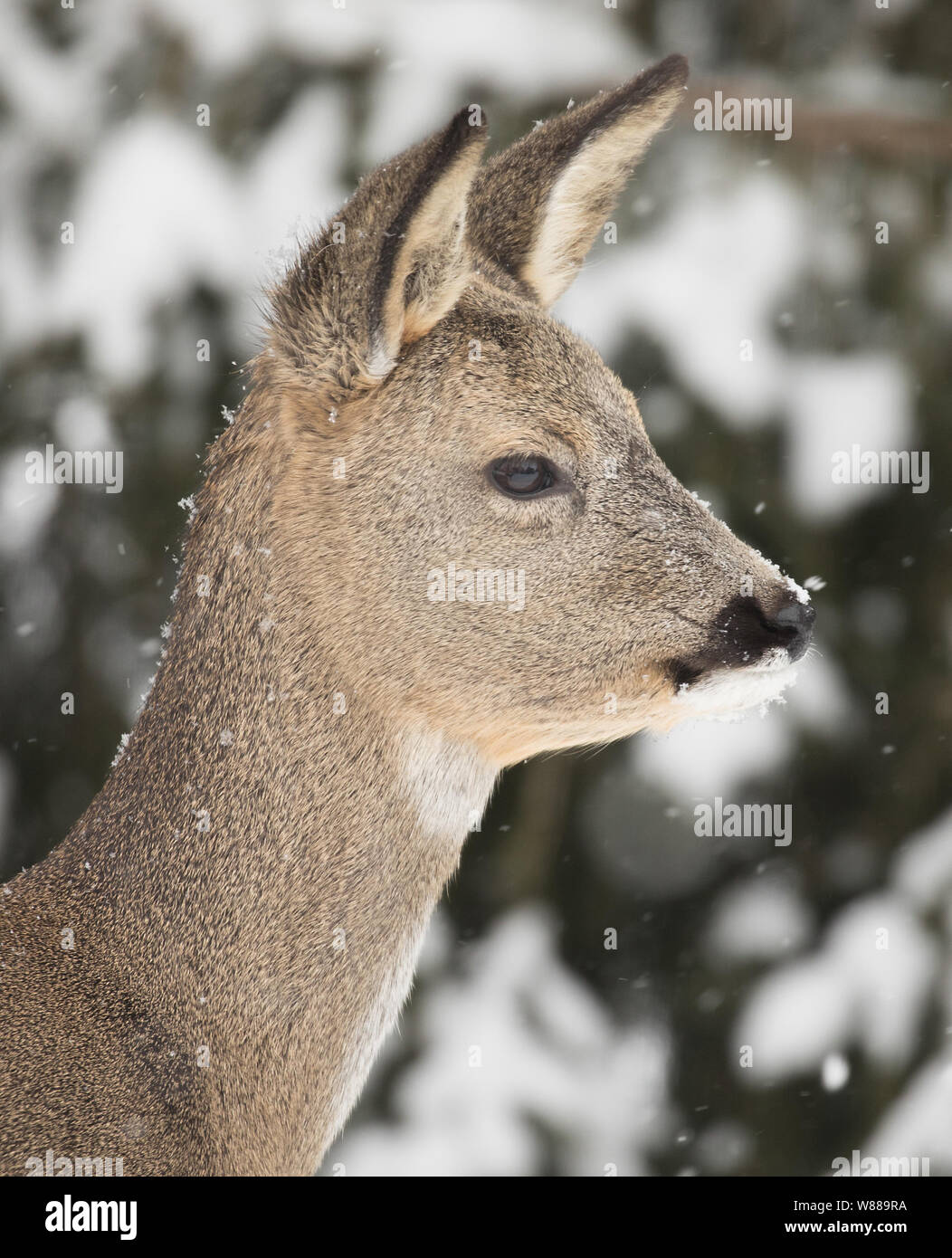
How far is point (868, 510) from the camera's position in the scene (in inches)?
247

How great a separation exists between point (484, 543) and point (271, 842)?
78 centimetres

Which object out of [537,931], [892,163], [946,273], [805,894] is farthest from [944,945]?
[892,163]

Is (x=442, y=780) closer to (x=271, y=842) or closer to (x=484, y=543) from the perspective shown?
(x=271, y=842)

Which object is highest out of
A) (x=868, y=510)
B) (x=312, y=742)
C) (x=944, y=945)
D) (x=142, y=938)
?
(x=868, y=510)

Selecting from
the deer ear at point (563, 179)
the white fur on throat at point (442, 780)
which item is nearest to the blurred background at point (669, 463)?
the deer ear at point (563, 179)

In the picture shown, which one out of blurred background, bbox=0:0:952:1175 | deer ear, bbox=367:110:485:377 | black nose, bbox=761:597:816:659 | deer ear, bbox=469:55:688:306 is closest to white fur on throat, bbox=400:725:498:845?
black nose, bbox=761:597:816:659

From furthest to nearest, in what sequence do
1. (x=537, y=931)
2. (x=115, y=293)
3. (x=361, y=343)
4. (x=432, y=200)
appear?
(x=537, y=931) → (x=115, y=293) → (x=361, y=343) → (x=432, y=200)

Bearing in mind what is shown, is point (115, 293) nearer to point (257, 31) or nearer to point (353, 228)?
point (257, 31)

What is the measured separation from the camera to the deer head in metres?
3.08

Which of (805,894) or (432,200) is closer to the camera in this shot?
(432,200)

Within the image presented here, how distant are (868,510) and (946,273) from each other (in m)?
1.07

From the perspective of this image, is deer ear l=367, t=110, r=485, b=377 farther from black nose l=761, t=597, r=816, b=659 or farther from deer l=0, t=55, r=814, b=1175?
black nose l=761, t=597, r=816, b=659

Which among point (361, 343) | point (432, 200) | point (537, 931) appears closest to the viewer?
point (432, 200)

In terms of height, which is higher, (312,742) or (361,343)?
(361,343)
